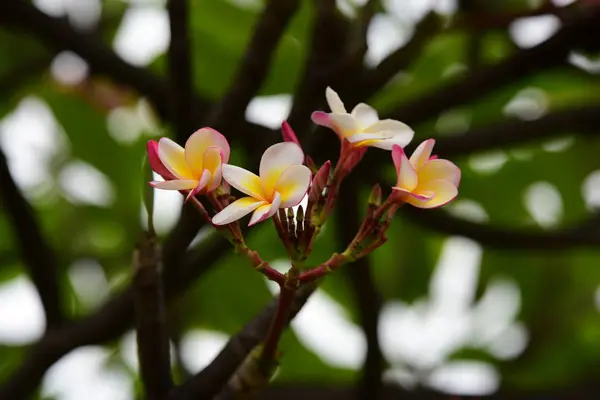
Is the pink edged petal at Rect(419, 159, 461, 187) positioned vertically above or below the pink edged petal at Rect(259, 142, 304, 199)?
below

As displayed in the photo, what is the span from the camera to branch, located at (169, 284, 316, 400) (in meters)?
0.45

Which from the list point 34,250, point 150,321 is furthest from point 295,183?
point 34,250

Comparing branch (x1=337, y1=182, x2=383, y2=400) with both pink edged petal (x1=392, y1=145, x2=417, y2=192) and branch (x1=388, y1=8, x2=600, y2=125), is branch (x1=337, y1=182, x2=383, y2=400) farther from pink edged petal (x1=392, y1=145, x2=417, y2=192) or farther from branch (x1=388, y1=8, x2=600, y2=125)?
pink edged petal (x1=392, y1=145, x2=417, y2=192)

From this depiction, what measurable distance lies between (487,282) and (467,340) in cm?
9

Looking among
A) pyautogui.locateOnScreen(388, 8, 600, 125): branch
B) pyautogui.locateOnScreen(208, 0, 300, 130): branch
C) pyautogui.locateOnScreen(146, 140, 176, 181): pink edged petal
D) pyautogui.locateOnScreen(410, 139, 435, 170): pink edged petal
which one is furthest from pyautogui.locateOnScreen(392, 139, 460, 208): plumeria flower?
pyautogui.locateOnScreen(388, 8, 600, 125): branch

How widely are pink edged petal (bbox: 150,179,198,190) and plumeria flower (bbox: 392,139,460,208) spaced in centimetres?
9

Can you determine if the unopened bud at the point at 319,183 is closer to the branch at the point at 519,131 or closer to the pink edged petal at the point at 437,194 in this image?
the pink edged petal at the point at 437,194

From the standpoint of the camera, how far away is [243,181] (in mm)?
326

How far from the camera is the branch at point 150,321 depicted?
0.45 meters

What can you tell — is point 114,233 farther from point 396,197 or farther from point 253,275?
point 396,197

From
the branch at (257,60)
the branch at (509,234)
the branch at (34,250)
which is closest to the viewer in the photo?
the branch at (257,60)

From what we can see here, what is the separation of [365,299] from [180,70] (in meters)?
0.31

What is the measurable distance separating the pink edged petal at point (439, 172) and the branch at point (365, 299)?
0.42 meters

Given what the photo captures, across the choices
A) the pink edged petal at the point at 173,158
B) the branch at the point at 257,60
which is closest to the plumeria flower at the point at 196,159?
the pink edged petal at the point at 173,158
